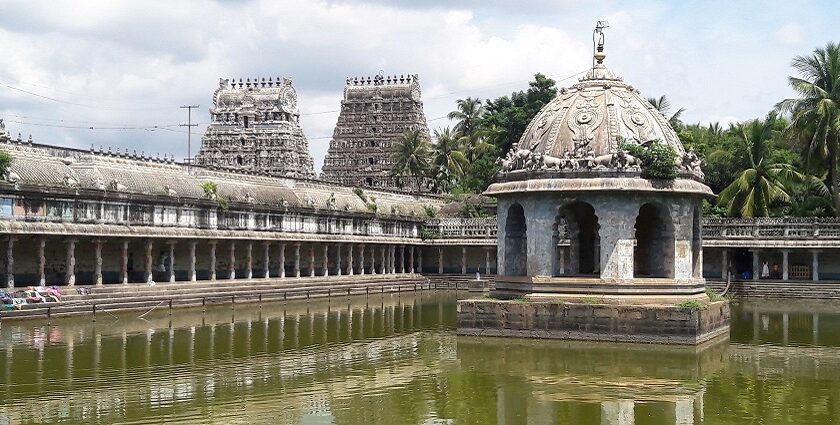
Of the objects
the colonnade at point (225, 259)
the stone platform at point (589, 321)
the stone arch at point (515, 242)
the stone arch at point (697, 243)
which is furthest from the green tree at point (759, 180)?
the stone platform at point (589, 321)

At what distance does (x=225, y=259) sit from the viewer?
2040 inches

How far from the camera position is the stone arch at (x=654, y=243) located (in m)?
27.6

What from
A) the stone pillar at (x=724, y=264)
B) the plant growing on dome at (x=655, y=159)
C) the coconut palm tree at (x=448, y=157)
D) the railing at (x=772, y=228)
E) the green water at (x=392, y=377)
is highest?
the coconut palm tree at (x=448, y=157)

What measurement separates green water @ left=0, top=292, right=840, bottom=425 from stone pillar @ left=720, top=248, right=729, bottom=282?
22697 millimetres

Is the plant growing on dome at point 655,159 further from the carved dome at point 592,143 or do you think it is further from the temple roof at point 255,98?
the temple roof at point 255,98

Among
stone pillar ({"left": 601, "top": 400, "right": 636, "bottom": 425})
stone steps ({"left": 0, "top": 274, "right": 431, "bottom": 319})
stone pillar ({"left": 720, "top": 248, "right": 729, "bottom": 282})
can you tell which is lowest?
stone pillar ({"left": 601, "top": 400, "right": 636, "bottom": 425})

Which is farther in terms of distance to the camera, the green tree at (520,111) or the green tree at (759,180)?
the green tree at (520,111)

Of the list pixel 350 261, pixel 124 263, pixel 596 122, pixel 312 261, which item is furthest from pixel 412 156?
pixel 596 122

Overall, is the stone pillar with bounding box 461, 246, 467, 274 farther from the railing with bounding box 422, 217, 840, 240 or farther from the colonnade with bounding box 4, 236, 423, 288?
the railing with bounding box 422, 217, 840, 240

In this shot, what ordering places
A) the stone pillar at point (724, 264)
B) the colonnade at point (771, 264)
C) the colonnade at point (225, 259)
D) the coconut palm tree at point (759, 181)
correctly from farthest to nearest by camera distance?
the coconut palm tree at point (759, 181) → the stone pillar at point (724, 264) → the colonnade at point (771, 264) → the colonnade at point (225, 259)

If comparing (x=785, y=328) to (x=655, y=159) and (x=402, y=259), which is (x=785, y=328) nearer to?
(x=655, y=159)

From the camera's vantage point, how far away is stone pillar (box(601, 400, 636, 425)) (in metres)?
15.8

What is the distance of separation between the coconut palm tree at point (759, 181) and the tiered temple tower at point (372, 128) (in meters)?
37.7

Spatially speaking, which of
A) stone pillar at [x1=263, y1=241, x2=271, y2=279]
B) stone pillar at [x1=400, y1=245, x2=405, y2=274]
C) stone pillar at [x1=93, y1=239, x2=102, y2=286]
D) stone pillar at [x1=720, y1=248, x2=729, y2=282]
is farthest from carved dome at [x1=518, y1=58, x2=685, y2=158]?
stone pillar at [x1=400, y1=245, x2=405, y2=274]
